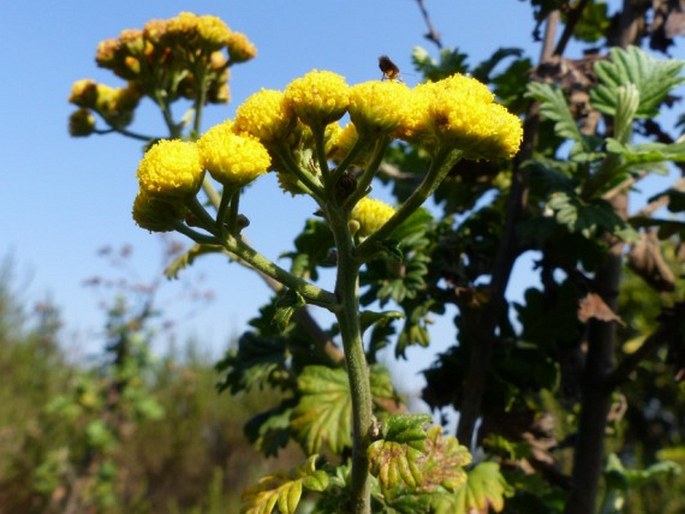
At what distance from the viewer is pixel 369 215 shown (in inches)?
52.3

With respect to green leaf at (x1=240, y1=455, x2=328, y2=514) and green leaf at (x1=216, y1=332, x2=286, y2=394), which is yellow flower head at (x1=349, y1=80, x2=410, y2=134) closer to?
green leaf at (x1=240, y1=455, x2=328, y2=514)

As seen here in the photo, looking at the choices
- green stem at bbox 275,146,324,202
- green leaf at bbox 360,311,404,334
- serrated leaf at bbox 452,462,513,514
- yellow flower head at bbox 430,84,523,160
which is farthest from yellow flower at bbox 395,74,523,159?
serrated leaf at bbox 452,462,513,514

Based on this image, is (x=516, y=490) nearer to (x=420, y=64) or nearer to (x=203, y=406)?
(x=420, y=64)

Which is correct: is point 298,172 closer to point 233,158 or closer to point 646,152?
point 233,158

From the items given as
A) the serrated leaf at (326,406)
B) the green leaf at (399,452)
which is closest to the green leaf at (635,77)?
the serrated leaf at (326,406)

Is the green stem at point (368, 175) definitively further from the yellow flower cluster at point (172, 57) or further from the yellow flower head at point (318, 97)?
the yellow flower cluster at point (172, 57)

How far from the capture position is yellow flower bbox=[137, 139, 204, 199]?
1.05 m

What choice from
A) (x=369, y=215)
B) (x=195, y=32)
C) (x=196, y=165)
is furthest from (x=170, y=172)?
(x=195, y=32)

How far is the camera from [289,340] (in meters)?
1.85

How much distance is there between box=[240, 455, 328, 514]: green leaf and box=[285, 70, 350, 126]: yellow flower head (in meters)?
0.53

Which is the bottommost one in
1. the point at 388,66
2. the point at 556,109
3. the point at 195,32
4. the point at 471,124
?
the point at 471,124

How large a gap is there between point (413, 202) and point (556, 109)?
83cm

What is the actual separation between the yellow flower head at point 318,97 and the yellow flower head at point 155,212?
0.21m

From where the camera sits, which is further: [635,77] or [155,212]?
[635,77]
